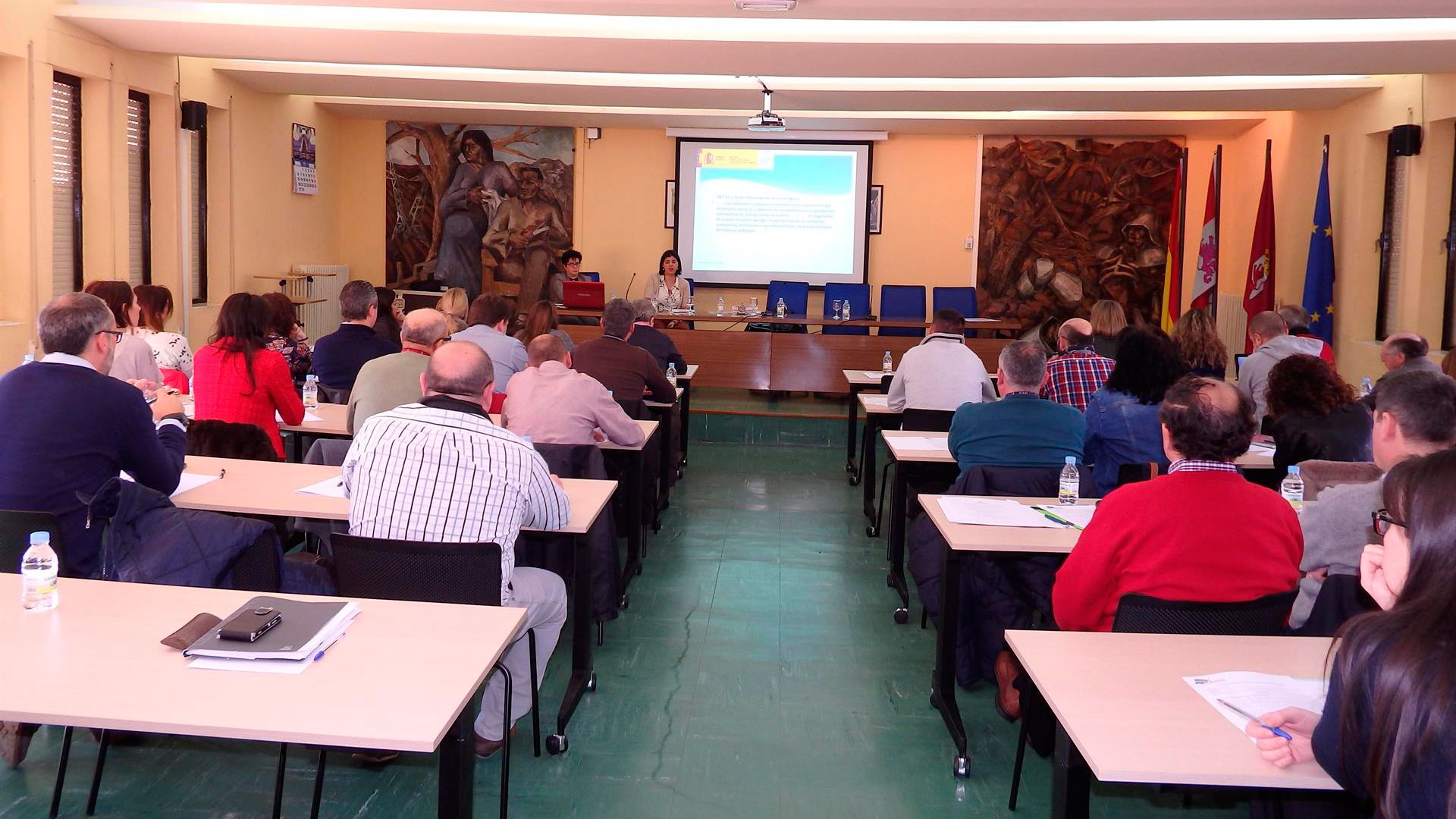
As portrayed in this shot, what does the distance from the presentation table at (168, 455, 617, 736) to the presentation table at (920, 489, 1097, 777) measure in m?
1.08

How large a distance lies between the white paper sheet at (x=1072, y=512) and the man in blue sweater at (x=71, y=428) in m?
2.69

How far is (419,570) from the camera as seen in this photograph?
9.55ft

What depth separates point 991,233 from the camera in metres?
12.5

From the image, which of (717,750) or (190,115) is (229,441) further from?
(190,115)

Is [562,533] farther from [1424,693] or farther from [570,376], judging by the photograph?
[1424,693]

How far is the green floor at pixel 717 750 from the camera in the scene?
10.3 feet

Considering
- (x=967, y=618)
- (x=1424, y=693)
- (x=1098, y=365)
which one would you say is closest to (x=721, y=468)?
(x=1098, y=365)

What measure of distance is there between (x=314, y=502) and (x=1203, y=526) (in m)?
2.56

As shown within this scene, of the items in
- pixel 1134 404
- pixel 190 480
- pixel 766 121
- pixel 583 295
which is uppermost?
pixel 766 121

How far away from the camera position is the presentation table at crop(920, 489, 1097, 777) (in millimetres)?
3314

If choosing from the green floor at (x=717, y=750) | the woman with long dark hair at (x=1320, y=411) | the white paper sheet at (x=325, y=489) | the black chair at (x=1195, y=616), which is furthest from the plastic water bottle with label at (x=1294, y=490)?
the white paper sheet at (x=325, y=489)

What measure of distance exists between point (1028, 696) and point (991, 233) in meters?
9.98

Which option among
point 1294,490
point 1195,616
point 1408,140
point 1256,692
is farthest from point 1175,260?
point 1256,692

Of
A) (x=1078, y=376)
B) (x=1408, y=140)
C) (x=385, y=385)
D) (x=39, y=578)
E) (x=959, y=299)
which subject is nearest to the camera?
(x=39, y=578)
